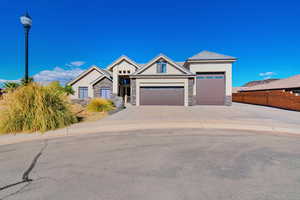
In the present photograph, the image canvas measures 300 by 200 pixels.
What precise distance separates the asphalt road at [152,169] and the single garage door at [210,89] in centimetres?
1133

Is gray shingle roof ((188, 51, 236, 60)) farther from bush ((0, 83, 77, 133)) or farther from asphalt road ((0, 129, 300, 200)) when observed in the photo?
bush ((0, 83, 77, 133))

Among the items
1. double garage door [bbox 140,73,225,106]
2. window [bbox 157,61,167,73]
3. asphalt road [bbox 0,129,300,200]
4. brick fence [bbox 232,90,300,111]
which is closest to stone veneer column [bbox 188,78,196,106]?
double garage door [bbox 140,73,225,106]

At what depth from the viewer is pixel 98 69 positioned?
21391 mm

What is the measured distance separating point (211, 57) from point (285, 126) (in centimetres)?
1177

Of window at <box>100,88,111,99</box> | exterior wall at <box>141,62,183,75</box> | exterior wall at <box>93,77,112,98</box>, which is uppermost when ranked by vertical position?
exterior wall at <box>141,62,183,75</box>

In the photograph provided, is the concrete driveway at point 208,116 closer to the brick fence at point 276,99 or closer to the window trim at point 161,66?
the brick fence at point 276,99

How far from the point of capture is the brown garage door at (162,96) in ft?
52.0

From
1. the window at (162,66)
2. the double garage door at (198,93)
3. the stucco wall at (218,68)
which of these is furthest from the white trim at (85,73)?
the stucco wall at (218,68)

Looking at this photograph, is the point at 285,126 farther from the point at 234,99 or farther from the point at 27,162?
the point at 234,99

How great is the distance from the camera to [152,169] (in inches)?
118

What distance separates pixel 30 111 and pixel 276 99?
63.8ft

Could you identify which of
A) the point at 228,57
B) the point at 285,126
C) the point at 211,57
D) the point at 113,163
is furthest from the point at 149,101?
the point at 113,163

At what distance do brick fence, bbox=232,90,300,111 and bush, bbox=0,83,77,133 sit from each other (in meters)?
16.9

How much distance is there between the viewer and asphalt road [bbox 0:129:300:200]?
7.38 ft
